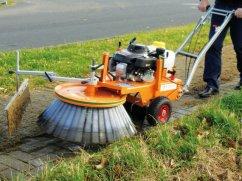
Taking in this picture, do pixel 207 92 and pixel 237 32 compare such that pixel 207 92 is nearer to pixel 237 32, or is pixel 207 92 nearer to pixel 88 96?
pixel 237 32

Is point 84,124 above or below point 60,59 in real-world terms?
above

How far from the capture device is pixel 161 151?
15.1 ft

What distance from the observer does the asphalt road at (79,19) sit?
11.9 metres

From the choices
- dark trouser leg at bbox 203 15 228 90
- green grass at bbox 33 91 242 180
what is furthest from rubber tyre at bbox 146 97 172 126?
dark trouser leg at bbox 203 15 228 90

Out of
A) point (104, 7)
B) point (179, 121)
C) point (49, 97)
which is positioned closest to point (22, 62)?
point (49, 97)

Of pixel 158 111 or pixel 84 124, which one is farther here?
pixel 158 111

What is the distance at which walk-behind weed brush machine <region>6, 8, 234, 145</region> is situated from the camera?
489 centimetres

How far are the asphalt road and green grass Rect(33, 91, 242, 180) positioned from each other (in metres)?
5.87

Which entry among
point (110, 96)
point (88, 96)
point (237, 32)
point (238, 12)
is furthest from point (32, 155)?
point (237, 32)

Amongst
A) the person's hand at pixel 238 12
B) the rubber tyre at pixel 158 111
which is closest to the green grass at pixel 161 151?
the rubber tyre at pixel 158 111

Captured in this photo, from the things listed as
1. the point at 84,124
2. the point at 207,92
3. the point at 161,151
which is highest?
the point at 84,124

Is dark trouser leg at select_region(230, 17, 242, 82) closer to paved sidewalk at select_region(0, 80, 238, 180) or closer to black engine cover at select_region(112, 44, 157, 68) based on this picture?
black engine cover at select_region(112, 44, 157, 68)

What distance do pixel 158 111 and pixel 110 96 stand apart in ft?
2.21

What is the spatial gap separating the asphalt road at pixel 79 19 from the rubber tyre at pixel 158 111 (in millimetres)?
5286
